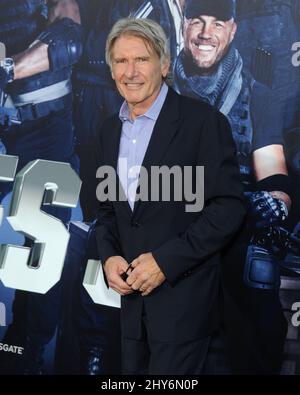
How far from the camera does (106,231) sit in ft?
5.89

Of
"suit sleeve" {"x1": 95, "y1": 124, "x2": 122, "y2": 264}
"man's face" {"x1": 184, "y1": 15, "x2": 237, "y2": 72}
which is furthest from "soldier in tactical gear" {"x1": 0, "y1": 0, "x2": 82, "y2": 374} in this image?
"suit sleeve" {"x1": 95, "y1": 124, "x2": 122, "y2": 264}

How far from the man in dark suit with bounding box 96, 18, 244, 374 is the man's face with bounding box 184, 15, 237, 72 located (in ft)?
1.66

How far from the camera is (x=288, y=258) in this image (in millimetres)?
2119

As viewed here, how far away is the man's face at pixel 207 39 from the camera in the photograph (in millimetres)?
2139

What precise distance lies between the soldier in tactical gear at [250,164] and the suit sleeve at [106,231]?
1.72ft

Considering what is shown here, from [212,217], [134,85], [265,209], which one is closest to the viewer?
[212,217]

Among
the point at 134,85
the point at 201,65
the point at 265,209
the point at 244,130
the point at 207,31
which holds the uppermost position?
the point at 207,31

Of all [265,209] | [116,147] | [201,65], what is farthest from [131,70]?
[265,209]

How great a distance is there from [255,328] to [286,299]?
156 mm

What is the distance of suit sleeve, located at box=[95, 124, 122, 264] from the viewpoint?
5.79 ft

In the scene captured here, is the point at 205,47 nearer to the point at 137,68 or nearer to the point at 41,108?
the point at 137,68

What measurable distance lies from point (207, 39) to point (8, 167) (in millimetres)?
988

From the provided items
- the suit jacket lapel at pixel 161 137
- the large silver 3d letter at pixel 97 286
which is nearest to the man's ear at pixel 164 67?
the suit jacket lapel at pixel 161 137
